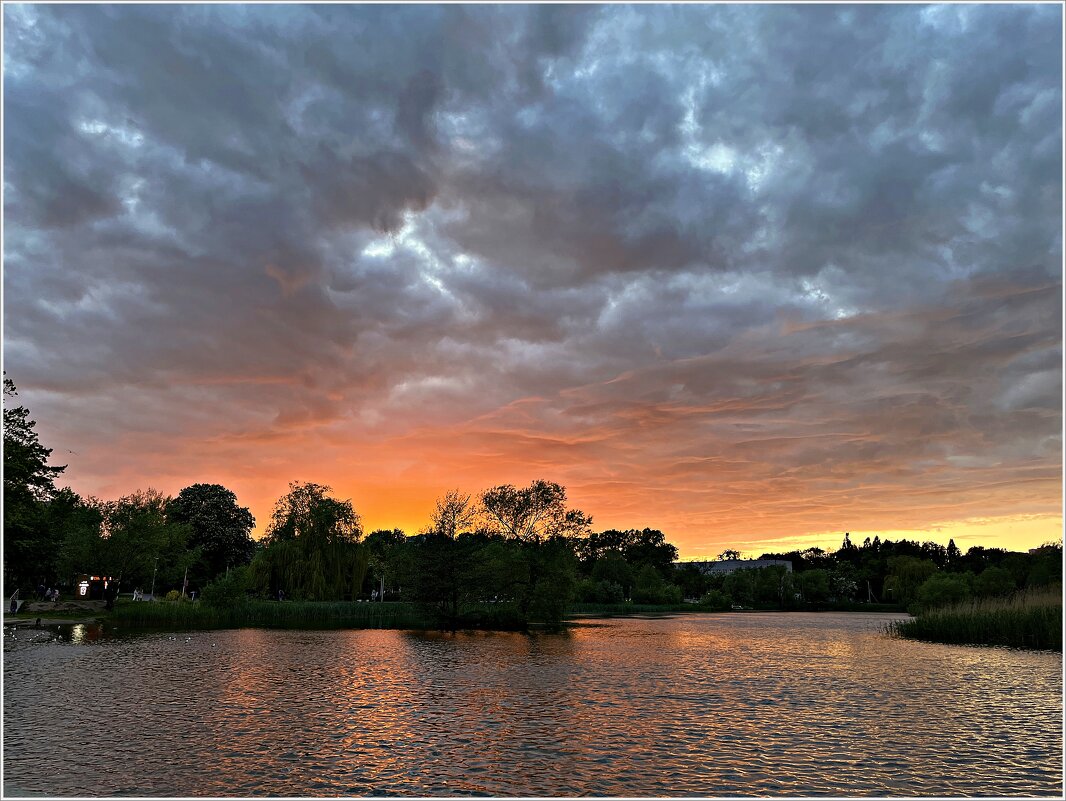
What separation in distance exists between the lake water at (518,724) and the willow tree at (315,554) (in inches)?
1306

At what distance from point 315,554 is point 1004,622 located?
186 ft

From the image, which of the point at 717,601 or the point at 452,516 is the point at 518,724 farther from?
the point at 717,601

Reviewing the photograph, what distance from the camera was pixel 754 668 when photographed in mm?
34875

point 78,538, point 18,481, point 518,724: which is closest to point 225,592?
point 78,538

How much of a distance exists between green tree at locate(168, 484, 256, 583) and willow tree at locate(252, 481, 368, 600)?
39148 mm

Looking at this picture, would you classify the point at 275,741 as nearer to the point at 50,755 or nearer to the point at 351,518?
the point at 50,755

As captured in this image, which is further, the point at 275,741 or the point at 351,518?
the point at 351,518

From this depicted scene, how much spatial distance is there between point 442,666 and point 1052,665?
28129mm

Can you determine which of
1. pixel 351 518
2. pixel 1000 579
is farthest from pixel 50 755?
pixel 1000 579

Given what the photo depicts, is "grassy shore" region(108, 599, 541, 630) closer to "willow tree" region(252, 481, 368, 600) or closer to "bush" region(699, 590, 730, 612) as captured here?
"willow tree" region(252, 481, 368, 600)

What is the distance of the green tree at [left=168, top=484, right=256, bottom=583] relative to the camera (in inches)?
4409

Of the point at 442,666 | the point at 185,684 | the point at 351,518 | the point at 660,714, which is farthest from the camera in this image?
the point at 351,518

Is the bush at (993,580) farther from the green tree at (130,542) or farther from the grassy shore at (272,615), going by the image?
the green tree at (130,542)

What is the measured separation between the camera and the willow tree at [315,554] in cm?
7138
